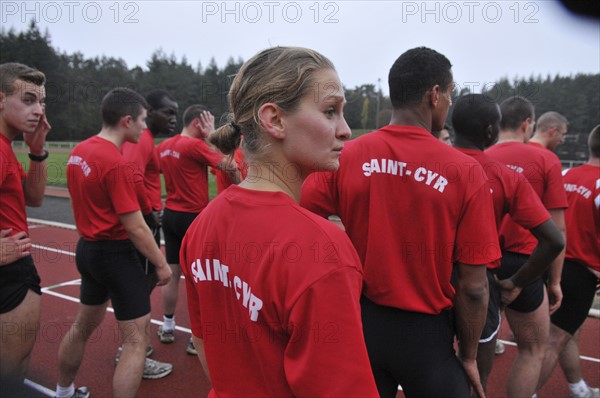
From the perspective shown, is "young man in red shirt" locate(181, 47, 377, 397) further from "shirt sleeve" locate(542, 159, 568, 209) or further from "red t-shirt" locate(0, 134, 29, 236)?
"shirt sleeve" locate(542, 159, 568, 209)

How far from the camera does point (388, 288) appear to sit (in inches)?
84.1

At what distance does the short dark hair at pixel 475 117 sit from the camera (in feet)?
9.40

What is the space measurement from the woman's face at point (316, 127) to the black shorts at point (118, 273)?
8.34 ft

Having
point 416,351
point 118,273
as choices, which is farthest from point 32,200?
point 416,351

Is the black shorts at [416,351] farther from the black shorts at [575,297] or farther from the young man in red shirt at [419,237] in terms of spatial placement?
the black shorts at [575,297]

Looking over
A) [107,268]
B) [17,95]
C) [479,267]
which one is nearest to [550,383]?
[479,267]

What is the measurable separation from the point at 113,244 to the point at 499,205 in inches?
109

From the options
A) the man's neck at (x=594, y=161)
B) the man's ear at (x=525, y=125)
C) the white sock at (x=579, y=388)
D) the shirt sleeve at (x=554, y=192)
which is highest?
the man's ear at (x=525, y=125)

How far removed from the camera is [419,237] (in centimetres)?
209

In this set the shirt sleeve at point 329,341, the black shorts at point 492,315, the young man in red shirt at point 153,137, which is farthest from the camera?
the young man in red shirt at point 153,137

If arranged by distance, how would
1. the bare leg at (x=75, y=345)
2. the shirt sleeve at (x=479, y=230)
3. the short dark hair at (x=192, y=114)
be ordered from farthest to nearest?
the short dark hair at (x=192, y=114), the bare leg at (x=75, y=345), the shirt sleeve at (x=479, y=230)

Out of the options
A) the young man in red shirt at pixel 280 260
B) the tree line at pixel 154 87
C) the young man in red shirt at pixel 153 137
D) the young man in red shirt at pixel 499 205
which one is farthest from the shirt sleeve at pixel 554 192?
the tree line at pixel 154 87

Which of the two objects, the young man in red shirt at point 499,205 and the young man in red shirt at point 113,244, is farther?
the young man in red shirt at point 113,244

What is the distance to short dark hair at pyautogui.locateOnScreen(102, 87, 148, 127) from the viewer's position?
11.7ft
